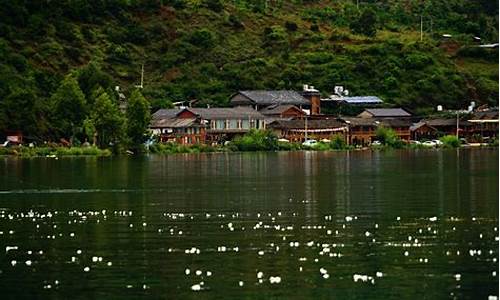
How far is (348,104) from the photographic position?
164 meters

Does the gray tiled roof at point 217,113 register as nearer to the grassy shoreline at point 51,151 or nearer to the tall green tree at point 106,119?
the tall green tree at point 106,119

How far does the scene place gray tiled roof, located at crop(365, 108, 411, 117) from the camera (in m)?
157

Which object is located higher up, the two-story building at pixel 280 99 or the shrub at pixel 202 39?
the shrub at pixel 202 39

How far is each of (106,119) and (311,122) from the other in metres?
43.0

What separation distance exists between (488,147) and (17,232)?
11561cm

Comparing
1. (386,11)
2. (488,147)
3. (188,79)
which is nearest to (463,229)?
(488,147)

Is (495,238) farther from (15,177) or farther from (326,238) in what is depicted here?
(15,177)

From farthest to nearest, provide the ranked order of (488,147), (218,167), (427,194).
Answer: (488,147)
(218,167)
(427,194)

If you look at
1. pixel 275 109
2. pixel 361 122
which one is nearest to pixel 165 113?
pixel 275 109

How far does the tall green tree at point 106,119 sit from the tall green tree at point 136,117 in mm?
1197

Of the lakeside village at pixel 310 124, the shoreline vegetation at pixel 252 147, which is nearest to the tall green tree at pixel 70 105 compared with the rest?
the shoreline vegetation at pixel 252 147

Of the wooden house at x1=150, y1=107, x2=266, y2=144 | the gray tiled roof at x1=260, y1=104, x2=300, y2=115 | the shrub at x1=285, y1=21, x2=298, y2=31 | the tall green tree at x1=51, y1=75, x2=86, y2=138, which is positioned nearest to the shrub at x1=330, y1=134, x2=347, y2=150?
the wooden house at x1=150, y1=107, x2=266, y2=144

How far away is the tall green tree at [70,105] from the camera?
12056 centimetres

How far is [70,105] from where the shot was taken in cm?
12069
